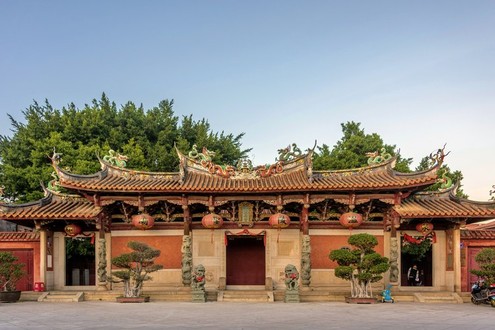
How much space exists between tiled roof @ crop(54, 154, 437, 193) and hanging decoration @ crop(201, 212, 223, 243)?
1.07 metres

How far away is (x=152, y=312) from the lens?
13.6 metres

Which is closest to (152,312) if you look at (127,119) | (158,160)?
(158,160)

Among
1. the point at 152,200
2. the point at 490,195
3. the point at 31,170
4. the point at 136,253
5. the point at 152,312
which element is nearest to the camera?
the point at 152,312

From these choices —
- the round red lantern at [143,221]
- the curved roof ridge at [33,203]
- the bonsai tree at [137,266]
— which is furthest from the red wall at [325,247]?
the curved roof ridge at [33,203]

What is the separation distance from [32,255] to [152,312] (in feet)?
24.7

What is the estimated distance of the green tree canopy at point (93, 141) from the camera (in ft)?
88.2

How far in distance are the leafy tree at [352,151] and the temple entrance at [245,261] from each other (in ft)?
43.1

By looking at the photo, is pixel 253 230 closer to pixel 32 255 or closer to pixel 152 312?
pixel 152 312

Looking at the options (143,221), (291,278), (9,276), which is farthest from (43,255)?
(291,278)

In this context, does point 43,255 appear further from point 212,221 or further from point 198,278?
point 212,221

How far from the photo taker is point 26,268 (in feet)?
61.1

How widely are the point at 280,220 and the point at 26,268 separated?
9.47 meters

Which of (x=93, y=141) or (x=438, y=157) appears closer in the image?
(x=438, y=157)

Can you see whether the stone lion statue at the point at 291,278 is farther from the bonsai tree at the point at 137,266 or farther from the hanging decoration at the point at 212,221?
the bonsai tree at the point at 137,266
